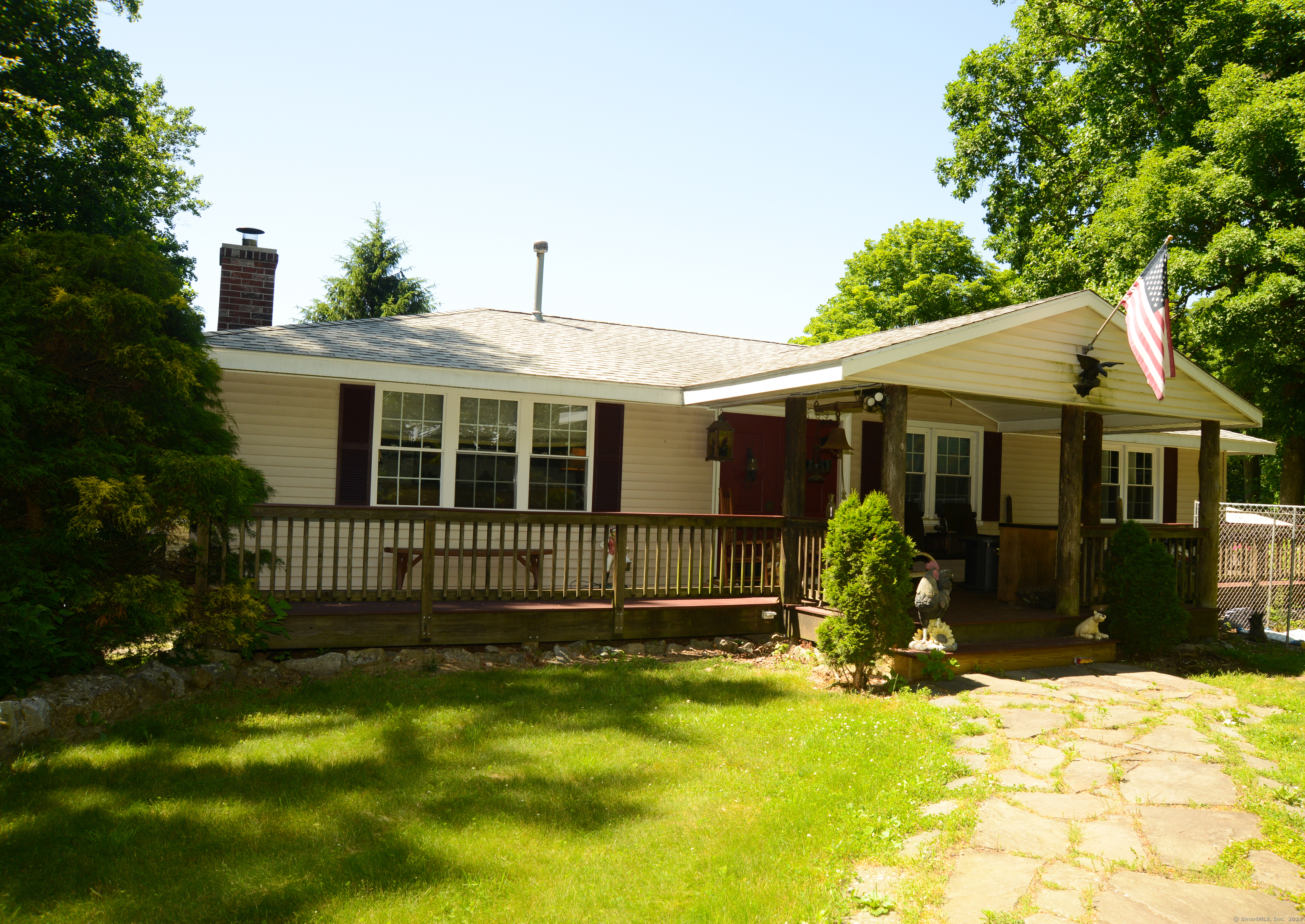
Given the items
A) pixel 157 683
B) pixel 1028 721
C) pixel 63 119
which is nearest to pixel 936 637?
pixel 1028 721

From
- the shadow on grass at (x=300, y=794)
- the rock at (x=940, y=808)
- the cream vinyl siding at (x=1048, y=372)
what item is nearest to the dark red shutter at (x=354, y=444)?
the shadow on grass at (x=300, y=794)

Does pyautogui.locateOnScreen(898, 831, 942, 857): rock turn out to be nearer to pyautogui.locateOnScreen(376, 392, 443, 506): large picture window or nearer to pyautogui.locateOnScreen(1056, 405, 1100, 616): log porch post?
pyautogui.locateOnScreen(1056, 405, 1100, 616): log porch post

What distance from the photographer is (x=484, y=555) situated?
789 centimetres

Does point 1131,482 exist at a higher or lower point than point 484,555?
higher

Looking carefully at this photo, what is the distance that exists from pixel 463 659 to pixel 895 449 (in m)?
4.32

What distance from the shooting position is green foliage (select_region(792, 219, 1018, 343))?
27.0 metres

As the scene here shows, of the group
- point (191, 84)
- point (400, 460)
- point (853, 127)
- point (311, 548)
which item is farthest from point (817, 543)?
point (191, 84)

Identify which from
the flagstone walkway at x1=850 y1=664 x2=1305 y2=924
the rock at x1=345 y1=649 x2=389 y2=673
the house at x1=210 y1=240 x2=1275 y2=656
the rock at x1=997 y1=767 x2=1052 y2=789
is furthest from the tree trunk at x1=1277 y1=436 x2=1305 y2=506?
the rock at x1=345 y1=649 x2=389 y2=673

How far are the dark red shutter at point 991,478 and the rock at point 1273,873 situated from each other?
352 inches

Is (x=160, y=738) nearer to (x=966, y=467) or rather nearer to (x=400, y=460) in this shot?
(x=400, y=460)

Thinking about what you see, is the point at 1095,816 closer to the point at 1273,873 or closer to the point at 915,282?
the point at 1273,873

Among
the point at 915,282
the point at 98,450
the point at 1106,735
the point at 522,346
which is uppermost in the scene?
the point at 915,282

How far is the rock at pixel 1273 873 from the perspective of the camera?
3.28 meters

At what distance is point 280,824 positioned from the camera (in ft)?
12.8
